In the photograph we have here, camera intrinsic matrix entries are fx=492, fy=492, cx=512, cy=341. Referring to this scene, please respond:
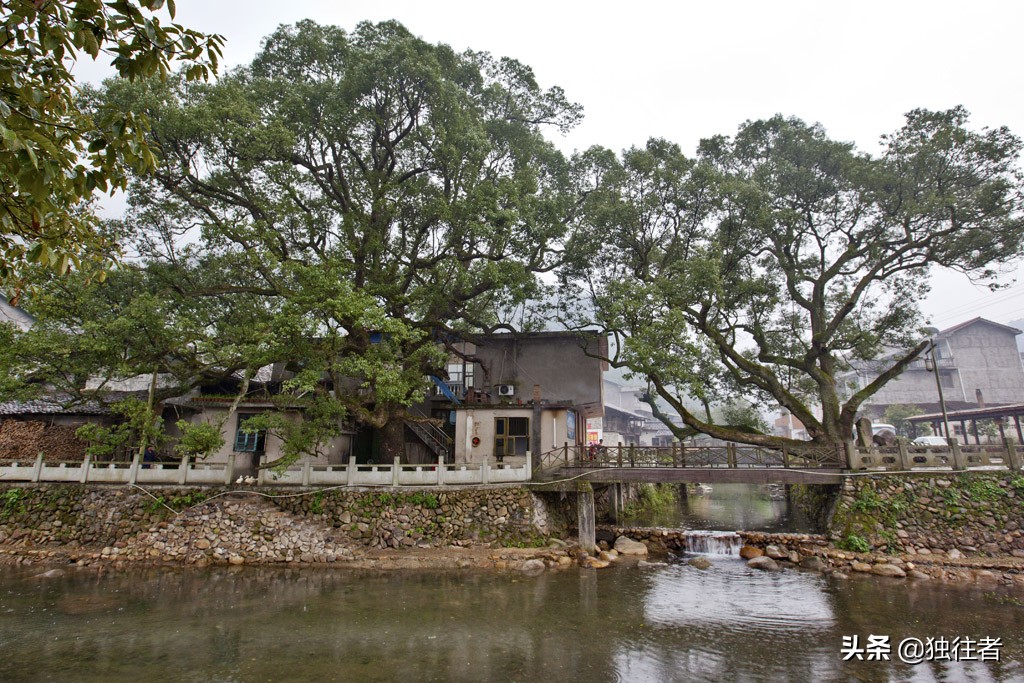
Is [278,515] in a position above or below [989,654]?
above

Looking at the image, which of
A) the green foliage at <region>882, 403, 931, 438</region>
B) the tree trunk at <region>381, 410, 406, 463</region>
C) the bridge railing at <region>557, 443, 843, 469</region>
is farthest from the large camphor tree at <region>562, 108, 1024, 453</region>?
the green foliage at <region>882, 403, 931, 438</region>

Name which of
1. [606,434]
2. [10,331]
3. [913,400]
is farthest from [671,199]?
[913,400]

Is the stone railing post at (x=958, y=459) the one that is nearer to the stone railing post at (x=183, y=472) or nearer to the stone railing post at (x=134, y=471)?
the stone railing post at (x=183, y=472)

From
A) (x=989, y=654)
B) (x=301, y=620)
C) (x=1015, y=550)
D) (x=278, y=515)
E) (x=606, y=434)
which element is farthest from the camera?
(x=606, y=434)

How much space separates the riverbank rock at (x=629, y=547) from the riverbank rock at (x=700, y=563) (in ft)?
5.26

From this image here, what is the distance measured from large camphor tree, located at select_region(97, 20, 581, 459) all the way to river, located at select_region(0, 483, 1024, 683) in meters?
6.39

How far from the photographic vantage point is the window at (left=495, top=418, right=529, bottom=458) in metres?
21.1

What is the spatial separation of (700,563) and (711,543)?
2811 mm

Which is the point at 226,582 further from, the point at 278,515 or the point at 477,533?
the point at 477,533

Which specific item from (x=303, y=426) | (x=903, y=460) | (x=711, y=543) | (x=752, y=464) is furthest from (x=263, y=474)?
(x=903, y=460)

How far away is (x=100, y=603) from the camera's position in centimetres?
1206

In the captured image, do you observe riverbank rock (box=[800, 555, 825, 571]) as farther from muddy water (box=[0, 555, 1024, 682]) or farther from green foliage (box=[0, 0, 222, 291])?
green foliage (box=[0, 0, 222, 291])

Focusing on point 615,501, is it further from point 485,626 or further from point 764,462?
point 485,626

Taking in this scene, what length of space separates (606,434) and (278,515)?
3576cm
